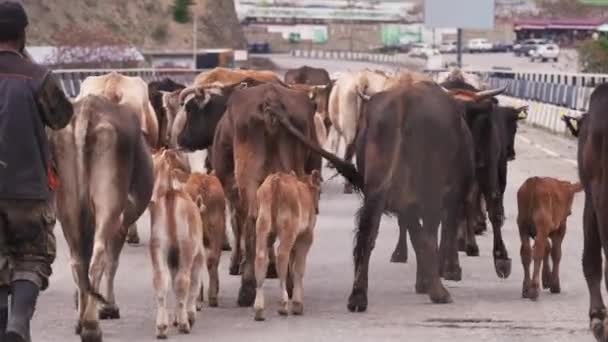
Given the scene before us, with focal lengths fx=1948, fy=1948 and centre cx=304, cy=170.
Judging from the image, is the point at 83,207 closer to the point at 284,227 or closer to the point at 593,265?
the point at 284,227

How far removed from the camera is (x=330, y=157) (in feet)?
49.9

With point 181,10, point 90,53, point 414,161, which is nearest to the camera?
point 414,161

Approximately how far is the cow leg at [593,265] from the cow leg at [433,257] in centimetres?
238

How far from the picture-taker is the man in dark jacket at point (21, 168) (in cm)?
1024

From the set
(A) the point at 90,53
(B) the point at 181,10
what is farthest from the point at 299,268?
(B) the point at 181,10

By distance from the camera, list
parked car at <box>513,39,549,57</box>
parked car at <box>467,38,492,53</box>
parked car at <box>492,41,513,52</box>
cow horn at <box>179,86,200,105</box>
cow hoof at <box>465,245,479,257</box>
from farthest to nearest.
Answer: parked car at <box>492,41,513,52</box> → parked car at <box>467,38,492,53</box> → parked car at <box>513,39,549,57</box> → cow hoof at <box>465,245,479,257</box> → cow horn at <box>179,86,200,105</box>

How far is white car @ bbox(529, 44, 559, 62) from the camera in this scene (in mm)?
129625

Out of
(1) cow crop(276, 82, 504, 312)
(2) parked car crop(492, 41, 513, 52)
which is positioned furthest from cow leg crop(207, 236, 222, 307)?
(2) parked car crop(492, 41, 513, 52)

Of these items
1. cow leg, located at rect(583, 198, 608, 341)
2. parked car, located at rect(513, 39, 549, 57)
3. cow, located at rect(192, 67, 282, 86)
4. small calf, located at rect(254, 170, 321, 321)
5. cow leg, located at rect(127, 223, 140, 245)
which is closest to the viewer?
cow leg, located at rect(583, 198, 608, 341)

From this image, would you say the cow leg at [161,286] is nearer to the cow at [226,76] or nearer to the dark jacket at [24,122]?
the dark jacket at [24,122]

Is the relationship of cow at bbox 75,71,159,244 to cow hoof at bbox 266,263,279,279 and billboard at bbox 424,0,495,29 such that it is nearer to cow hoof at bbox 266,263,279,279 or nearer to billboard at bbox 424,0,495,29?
cow hoof at bbox 266,263,279,279

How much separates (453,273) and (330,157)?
74.9 inches

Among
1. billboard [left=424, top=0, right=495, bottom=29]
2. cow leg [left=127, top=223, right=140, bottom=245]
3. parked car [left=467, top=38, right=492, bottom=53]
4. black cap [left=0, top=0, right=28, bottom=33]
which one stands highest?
black cap [left=0, top=0, right=28, bottom=33]

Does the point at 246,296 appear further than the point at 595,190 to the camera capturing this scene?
Yes
